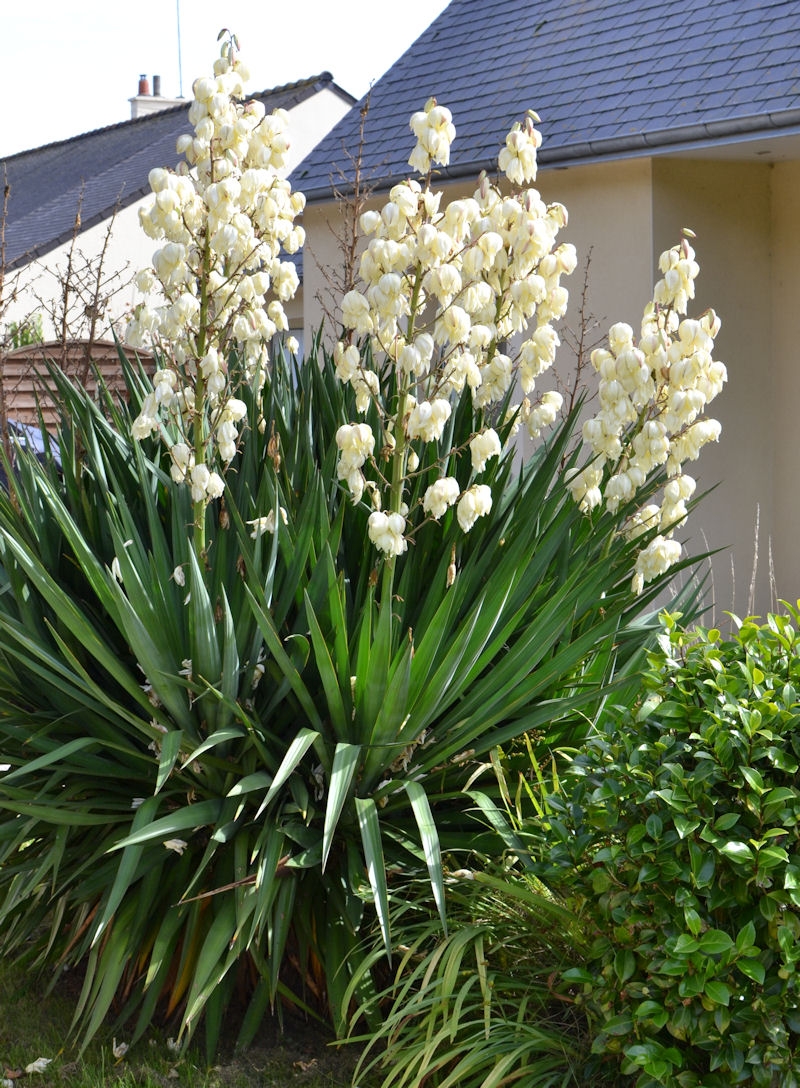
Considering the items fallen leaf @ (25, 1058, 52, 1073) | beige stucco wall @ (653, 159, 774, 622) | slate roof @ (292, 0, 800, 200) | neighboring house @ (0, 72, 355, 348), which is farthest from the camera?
neighboring house @ (0, 72, 355, 348)

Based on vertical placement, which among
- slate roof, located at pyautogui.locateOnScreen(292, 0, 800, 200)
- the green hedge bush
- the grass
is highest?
slate roof, located at pyautogui.locateOnScreen(292, 0, 800, 200)

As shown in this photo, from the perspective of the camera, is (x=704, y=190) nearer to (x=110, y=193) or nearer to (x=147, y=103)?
(x=110, y=193)

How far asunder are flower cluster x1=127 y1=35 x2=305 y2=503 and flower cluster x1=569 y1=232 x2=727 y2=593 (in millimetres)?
1007

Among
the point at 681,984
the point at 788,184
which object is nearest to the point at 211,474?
the point at 681,984

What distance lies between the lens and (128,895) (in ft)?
10.4

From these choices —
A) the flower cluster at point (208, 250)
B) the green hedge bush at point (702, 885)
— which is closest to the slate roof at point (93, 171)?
the flower cluster at point (208, 250)

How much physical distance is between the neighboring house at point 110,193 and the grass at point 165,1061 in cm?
1233

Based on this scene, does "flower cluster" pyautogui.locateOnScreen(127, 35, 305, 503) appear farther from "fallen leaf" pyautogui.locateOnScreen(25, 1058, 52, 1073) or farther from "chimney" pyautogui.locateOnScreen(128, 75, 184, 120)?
"chimney" pyautogui.locateOnScreen(128, 75, 184, 120)

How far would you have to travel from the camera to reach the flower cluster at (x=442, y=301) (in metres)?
2.94

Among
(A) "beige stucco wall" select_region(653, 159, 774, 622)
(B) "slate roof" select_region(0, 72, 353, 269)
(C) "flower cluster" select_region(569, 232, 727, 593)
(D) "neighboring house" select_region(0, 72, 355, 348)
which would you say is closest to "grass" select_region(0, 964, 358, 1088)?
(C) "flower cluster" select_region(569, 232, 727, 593)

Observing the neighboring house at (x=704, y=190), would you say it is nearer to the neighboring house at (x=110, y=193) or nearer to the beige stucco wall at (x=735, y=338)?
the beige stucco wall at (x=735, y=338)

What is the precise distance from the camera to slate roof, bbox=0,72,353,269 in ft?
62.3

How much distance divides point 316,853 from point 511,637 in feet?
2.87

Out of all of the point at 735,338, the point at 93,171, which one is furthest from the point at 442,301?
the point at 93,171
